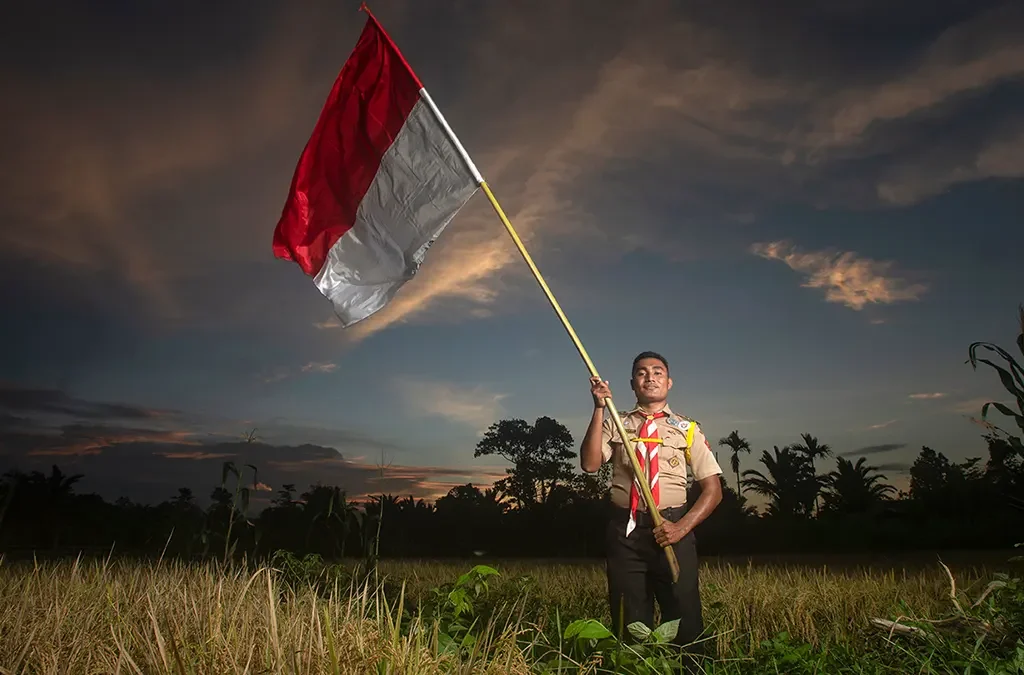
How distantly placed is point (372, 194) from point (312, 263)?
0.72 m

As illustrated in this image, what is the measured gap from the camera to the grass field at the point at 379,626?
10.4 ft

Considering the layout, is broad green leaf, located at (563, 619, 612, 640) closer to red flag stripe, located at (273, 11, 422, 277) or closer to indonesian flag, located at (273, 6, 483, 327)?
indonesian flag, located at (273, 6, 483, 327)

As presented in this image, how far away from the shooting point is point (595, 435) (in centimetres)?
502

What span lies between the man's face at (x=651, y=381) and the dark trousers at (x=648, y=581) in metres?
0.73

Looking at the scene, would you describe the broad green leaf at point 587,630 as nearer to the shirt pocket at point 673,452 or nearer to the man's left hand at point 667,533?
the man's left hand at point 667,533

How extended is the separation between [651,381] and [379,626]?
96.3 inches

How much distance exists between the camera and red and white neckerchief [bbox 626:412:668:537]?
4.99 metres

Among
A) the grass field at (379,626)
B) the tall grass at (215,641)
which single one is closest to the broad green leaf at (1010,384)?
the grass field at (379,626)

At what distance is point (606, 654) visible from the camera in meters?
3.92

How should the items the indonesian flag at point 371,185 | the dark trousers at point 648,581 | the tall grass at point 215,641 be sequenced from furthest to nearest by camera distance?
the indonesian flag at point 371,185 < the dark trousers at point 648,581 < the tall grass at point 215,641

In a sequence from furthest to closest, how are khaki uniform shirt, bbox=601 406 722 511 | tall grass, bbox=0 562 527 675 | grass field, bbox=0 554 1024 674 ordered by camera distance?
khaki uniform shirt, bbox=601 406 722 511 → grass field, bbox=0 554 1024 674 → tall grass, bbox=0 562 527 675

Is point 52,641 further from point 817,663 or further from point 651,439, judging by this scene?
point 817,663

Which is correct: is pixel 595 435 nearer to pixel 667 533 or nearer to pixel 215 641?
pixel 667 533

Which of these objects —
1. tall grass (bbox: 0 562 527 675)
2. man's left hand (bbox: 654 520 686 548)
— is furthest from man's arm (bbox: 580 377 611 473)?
tall grass (bbox: 0 562 527 675)
